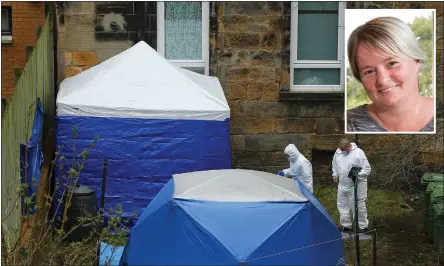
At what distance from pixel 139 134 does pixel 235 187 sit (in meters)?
3.37

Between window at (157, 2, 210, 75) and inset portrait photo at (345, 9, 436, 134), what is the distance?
3.13m

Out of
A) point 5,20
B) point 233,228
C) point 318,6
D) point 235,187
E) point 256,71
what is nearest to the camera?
point 233,228

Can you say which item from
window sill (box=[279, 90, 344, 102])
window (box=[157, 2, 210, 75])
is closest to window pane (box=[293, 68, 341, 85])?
window sill (box=[279, 90, 344, 102])

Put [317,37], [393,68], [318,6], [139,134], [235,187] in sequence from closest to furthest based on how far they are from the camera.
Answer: [235,187]
[393,68]
[139,134]
[318,6]
[317,37]

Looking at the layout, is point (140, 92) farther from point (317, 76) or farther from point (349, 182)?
point (317, 76)

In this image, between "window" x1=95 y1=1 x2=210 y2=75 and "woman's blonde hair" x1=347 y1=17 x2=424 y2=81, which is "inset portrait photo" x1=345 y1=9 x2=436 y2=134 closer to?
"woman's blonde hair" x1=347 y1=17 x2=424 y2=81

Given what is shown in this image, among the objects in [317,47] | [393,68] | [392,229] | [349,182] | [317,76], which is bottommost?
[392,229]

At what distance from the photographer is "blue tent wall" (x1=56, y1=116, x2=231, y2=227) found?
11.9m

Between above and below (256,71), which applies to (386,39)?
above

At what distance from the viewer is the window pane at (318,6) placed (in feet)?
46.3

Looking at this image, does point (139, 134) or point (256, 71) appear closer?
point (139, 134)

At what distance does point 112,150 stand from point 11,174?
2944 mm

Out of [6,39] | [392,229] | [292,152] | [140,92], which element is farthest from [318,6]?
[6,39]

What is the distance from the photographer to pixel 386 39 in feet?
35.6
